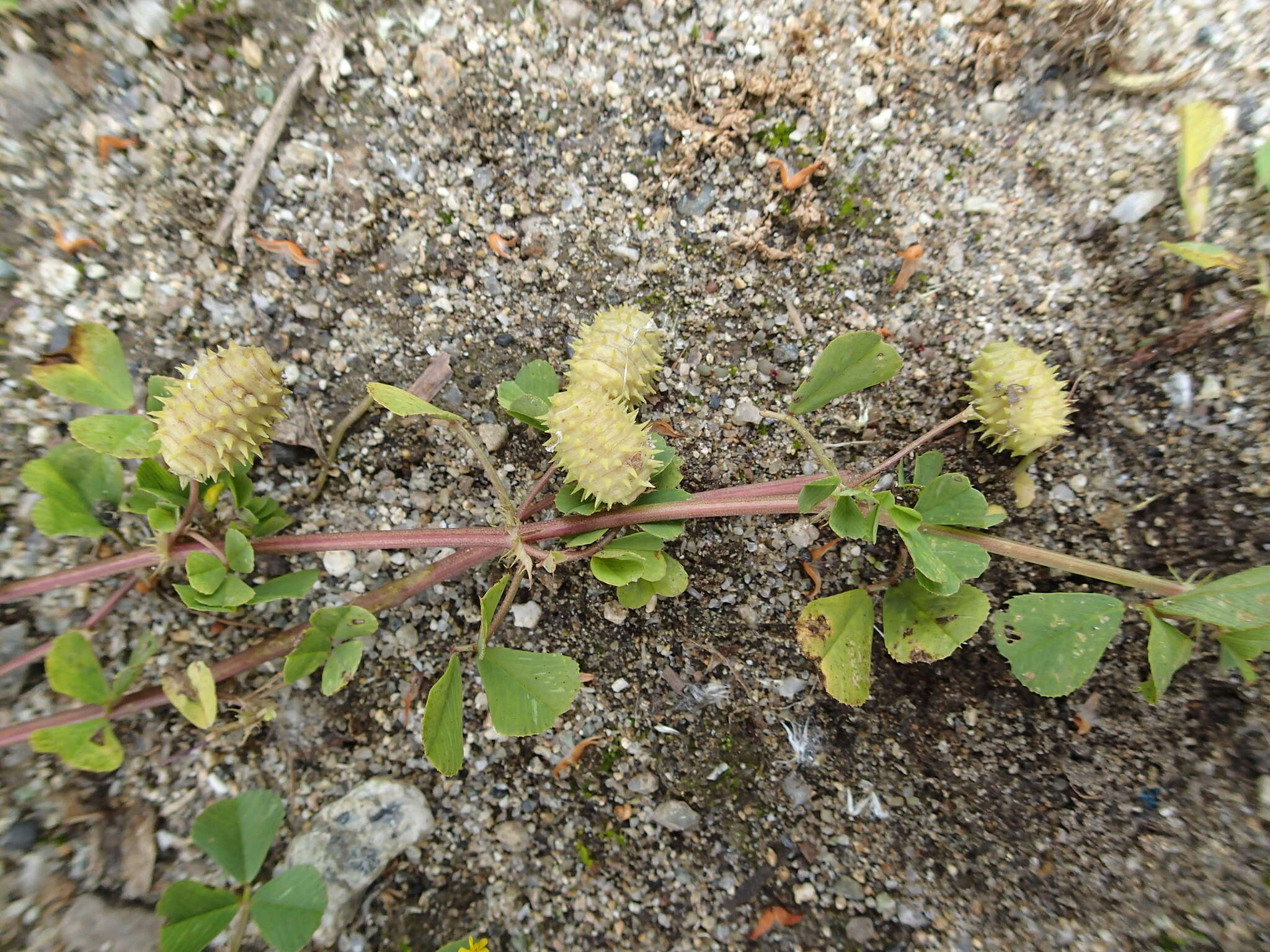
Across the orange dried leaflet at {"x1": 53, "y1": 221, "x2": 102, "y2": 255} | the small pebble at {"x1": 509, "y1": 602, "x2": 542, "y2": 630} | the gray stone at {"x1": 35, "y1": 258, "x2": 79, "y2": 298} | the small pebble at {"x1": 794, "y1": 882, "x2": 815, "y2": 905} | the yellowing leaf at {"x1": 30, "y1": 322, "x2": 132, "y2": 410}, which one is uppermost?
the orange dried leaflet at {"x1": 53, "y1": 221, "x2": 102, "y2": 255}

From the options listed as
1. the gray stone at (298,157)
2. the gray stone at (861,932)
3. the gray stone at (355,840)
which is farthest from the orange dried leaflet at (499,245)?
the gray stone at (861,932)

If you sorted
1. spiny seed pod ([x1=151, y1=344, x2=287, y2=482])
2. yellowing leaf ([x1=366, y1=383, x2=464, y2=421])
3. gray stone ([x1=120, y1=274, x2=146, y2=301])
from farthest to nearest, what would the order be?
gray stone ([x1=120, y1=274, x2=146, y2=301]), yellowing leaf ([x1=366, y1=383, x2=464, y2=421]), spiny seed pod ([x1=151, y1=344, x2=287, y2=482])

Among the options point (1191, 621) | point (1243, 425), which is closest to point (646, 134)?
point (1243, 425)

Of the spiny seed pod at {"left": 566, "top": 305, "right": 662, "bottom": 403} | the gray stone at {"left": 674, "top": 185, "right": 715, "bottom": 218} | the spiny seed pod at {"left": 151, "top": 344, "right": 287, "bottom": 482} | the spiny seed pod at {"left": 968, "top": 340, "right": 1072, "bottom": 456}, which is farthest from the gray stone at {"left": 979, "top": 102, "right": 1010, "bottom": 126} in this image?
the spiny seed pod at {"left": 151, "top": 344, "right": 287, "bottom": 482}

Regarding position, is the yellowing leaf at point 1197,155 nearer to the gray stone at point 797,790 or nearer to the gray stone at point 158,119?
the gray stone at point 797,790

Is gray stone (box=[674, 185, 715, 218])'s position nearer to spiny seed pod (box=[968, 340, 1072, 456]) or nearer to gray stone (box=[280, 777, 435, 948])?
spiny seed pod (box=[968, 340, 1072, 456])

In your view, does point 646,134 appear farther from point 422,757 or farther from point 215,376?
point 422,757
